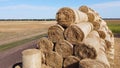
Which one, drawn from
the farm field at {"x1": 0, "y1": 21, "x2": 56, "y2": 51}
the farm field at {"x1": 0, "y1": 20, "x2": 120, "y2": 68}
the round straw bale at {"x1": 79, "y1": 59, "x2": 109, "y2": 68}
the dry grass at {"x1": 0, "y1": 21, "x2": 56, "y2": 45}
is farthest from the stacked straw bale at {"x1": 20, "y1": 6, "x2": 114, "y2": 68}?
the dry grass at {"x1": 0, "y1": 21, "x2": 56, "y2": 45}

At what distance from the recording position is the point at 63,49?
7.73 metres

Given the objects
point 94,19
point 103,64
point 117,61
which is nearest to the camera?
point 103,64

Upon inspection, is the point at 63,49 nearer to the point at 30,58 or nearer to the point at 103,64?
the point at 30,58

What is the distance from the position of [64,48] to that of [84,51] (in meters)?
0.83

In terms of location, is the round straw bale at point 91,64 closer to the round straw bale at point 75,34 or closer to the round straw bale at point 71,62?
the round straw bale at point 71,62

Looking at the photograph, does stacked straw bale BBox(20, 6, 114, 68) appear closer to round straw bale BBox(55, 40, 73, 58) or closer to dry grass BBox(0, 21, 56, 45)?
round straw bale BBox(55, 40, 73, 58)

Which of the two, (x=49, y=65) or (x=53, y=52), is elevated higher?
(x=53, y=52)

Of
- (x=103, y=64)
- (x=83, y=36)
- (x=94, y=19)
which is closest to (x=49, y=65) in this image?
(x=83, y=36)

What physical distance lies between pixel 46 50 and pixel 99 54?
1.93 metres

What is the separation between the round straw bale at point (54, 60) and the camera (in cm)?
777

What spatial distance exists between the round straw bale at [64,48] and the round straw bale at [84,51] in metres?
0.30

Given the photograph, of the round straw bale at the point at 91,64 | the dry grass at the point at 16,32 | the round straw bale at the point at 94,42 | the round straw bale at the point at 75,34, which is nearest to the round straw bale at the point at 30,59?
the round straw bale at the point at 75,34

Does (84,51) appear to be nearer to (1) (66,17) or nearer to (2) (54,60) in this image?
(2) (54,60)

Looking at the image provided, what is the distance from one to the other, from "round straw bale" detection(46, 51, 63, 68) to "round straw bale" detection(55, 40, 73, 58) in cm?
15
